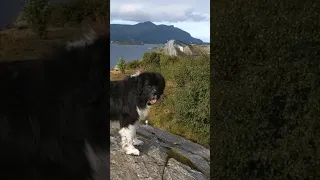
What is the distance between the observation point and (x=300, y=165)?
2.78 m

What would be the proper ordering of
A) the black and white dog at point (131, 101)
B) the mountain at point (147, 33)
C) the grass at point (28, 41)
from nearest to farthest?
the grass at point (28, 41), the black and white dog at point (131, 101), the mountain at point (147, 33)

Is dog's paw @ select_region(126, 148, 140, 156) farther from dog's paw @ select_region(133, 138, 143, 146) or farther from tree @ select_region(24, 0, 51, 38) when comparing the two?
tree @ select_region(24, 0, 51, 38)

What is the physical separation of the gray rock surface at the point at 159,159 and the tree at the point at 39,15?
0.71 meters

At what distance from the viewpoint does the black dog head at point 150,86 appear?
8.61 feet

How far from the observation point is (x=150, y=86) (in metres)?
2.69

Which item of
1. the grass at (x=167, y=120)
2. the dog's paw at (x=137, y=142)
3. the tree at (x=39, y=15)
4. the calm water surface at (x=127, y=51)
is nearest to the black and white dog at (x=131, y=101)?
the dog's paw at (x=137, y=142)

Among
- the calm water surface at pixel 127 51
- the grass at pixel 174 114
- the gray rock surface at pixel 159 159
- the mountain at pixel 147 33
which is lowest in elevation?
the gray rock surface at pixel 159 159

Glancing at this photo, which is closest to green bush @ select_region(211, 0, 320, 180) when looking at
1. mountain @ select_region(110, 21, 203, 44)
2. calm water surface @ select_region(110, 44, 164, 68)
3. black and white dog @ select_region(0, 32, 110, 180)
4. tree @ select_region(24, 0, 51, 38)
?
mountain @ select_region(110, 21, 203, 44)

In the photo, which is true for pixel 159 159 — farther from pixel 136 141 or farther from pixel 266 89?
pixel 266 89

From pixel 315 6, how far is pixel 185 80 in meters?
0.93

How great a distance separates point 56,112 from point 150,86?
67 centimetres

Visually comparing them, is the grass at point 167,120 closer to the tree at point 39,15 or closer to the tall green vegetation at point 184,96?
the tall green vegetation at point 184,96

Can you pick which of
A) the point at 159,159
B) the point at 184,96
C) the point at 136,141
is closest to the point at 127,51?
the point at 184,96

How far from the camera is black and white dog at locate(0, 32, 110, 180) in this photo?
7.00 feet
